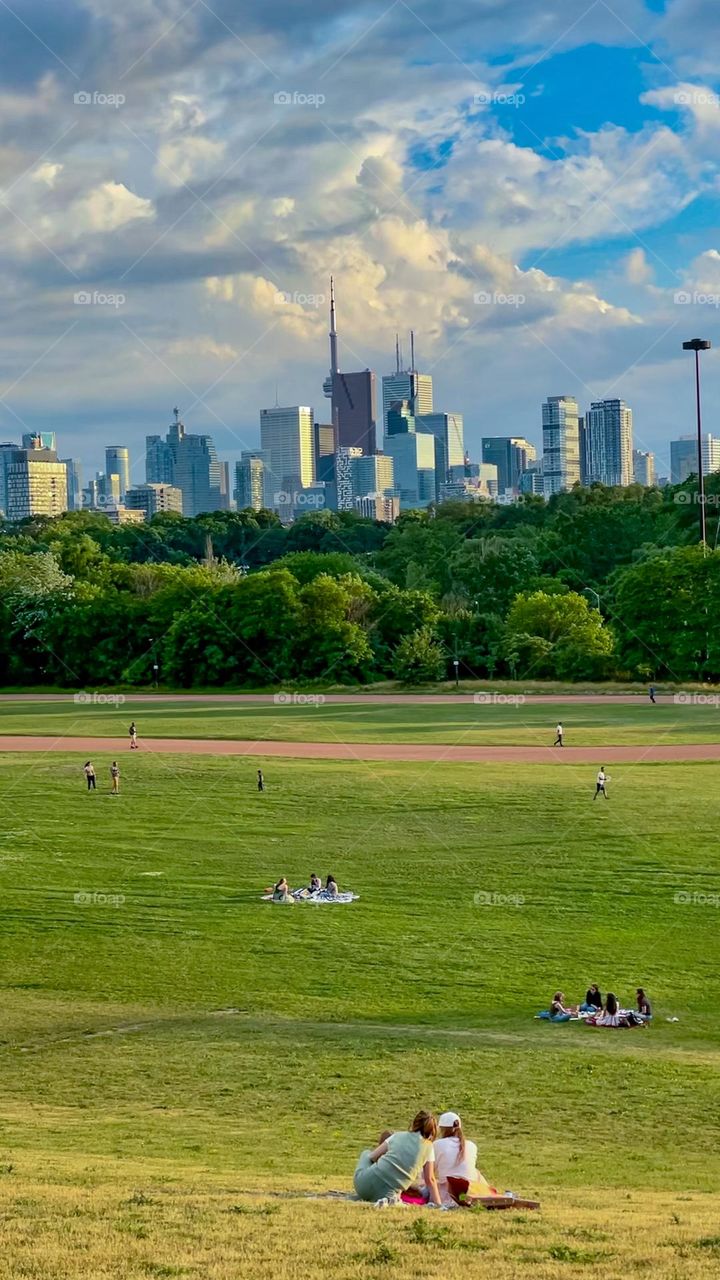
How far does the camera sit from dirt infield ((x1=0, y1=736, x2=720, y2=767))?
172ft

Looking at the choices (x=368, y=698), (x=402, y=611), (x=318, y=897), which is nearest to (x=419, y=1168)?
(x=318, y=897)

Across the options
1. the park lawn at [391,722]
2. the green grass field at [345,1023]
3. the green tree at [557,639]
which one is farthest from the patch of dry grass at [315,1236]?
the green tree at [557,639]

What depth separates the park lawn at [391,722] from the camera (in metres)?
59.9

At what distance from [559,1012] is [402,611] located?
7026cm

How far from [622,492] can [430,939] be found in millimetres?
121518

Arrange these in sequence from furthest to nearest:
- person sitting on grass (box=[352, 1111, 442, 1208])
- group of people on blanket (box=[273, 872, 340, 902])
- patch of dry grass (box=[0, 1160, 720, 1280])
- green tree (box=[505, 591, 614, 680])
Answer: green tree (box=[505, 591, 614, 680]) < group of people on blanket (box=[273, 872, 340, 902]) < person sitting on grass (box=[352, 1111, 442, 1208]) < patch of dry grass (box=[0, 1160, 720, 1280])

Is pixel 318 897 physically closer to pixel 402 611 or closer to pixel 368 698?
pixel 368 698

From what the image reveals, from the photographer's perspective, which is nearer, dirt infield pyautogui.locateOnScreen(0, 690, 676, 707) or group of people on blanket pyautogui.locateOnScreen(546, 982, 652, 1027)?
group of people on blanket pyautogui.locateOnScreen(546, 982, 652, 1027)

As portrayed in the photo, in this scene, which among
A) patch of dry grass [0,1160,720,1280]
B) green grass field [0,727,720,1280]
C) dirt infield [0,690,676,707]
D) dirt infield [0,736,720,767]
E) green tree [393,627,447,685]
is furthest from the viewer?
green tree [393,627,447,685]

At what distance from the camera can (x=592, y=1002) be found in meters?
23.2

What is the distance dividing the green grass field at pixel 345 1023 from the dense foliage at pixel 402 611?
3999 cm

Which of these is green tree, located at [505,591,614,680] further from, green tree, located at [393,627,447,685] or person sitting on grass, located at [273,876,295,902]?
person sitting on grass, located at [273,876,295,902]

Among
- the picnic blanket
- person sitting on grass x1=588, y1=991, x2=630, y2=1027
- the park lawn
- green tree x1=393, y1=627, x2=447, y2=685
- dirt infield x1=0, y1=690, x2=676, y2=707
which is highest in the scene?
green tree x1=393, y1=627, x2=447, y2=685

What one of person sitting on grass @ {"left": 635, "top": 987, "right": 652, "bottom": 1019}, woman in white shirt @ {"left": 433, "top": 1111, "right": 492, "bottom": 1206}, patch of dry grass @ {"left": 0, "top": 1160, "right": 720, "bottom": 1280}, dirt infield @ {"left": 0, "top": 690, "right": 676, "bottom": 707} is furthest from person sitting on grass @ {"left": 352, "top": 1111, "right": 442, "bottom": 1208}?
dirt infield @ {"left": 0, "top": 690, "right": 676, "bottom": 707}
